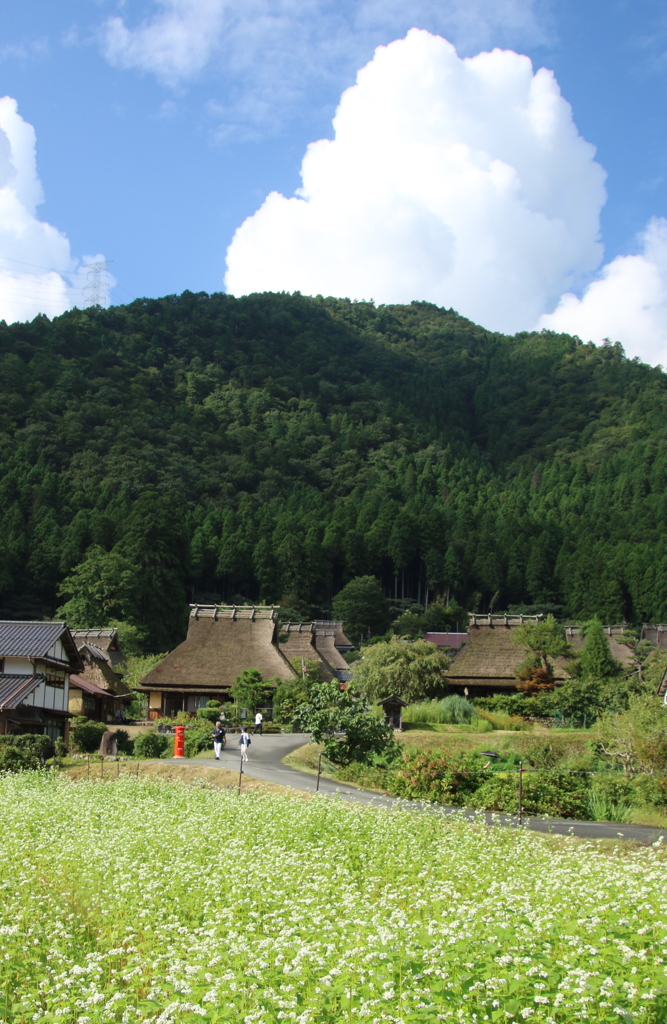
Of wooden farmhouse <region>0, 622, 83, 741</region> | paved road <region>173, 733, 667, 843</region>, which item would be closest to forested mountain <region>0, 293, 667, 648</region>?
wooden farmhouse <region>0, 622, 83, 741</region>

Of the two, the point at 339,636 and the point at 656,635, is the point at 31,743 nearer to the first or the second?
the point at 656,635

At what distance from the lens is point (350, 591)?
266ft

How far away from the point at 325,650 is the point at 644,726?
140 ft

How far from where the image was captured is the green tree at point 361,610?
79.7m

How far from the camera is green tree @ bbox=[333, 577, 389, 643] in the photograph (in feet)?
261

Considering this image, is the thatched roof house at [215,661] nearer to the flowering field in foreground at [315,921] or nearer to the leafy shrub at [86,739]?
the leafy shrub at [86,739]

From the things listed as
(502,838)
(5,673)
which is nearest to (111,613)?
(5,673)

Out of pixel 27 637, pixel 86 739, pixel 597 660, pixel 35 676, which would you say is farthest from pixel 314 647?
pixel 35 676

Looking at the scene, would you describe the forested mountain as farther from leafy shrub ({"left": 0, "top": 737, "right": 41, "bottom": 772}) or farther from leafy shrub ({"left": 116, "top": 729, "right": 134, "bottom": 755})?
leafy shrub ({"left": 0, "top": 737, "right": 41, "bottom": 772})

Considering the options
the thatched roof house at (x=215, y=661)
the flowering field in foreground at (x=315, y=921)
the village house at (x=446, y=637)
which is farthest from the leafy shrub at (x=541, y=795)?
the village house at (x=446, y=637)

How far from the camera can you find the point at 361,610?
80.2 meters

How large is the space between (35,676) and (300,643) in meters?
26.8

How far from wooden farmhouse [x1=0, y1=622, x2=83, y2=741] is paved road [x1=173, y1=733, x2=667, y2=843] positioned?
6616 mm

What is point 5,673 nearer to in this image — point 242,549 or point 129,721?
point 129,721
